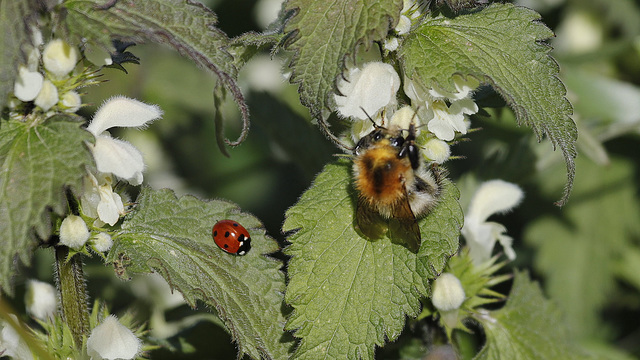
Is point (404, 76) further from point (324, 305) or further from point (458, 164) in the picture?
point (458, 164)

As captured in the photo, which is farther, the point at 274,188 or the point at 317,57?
the point at 274,188

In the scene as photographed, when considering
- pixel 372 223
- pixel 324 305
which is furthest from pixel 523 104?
pixel 324 305

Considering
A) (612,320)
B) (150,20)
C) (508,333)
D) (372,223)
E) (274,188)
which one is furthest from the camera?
(274,188)

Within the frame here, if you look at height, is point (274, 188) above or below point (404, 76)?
below

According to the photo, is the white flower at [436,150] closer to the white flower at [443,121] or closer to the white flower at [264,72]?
the white flower at [443,121]

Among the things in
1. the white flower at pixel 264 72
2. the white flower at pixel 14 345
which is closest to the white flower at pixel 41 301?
the white flower at pixel 14 345

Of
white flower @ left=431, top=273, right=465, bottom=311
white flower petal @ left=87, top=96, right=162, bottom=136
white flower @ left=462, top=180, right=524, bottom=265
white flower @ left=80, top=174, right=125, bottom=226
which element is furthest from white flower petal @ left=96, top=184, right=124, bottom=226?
white flower @ left=462, top=180, right=524, bottom=265

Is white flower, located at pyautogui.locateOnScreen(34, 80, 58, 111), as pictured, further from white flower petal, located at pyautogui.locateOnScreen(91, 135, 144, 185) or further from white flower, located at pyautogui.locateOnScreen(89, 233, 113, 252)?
white flower, located at pyautogui.locateOnScreen(89, 233, 113, 252)
